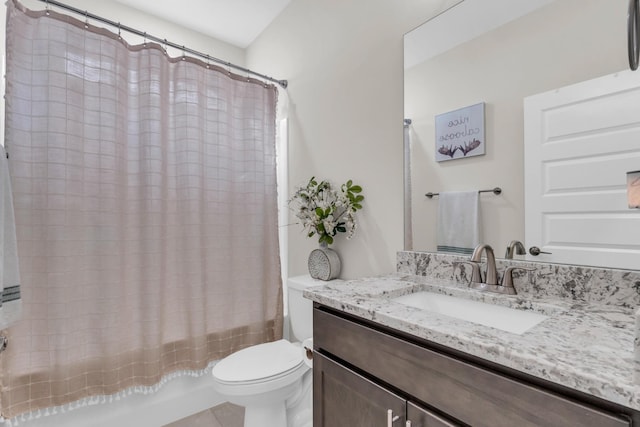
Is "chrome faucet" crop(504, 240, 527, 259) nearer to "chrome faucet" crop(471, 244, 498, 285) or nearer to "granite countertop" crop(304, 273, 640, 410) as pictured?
"chrome faucet" crop(471, 244, 498, 285)

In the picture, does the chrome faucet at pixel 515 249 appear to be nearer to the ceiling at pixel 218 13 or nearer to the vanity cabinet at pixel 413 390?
the vanity cabinet at pixel 413 390

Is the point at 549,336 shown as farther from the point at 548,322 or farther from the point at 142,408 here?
the point at 142,408

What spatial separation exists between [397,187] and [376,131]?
0.32 meters

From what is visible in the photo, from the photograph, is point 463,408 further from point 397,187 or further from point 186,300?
point 186,300

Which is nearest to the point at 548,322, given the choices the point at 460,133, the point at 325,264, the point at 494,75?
the point at 460,133

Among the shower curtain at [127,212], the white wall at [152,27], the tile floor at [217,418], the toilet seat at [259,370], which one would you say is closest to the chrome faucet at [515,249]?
the toilet seat at [259,370]

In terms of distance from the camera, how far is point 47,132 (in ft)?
4.66

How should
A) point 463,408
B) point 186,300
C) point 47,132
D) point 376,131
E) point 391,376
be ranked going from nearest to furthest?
point 463,408
point 391,376
point 47,132
point 376,131
point 186,300

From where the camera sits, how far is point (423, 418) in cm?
72

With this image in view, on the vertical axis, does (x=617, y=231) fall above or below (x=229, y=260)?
above

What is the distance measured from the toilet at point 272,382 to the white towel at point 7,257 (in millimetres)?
805

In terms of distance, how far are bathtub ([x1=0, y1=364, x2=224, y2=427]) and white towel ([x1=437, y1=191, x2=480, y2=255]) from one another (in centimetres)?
159

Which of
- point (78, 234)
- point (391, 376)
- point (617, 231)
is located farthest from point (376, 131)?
point (78, 234)

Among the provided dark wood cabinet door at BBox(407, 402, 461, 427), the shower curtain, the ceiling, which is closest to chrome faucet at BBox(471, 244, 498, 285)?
dark wood cabinet door at BBox(407, 402, 461, 427)
